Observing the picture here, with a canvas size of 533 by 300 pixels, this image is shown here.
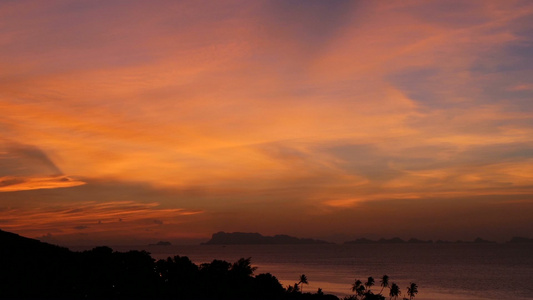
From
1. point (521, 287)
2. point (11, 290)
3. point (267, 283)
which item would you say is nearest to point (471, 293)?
point (521, 287)

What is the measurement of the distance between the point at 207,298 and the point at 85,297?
15.5m

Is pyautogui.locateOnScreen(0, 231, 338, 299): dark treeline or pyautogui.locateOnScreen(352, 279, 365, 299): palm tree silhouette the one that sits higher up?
pyautogui.locateOnScreen(0, 231, 338, 299): dark treeline

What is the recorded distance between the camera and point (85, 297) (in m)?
63.6

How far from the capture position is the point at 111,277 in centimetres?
6750

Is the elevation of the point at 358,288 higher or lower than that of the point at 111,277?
lower

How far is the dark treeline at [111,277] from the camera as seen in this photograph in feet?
200

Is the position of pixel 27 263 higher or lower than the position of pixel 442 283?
higher

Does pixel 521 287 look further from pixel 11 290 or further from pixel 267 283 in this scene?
pixel 11 290

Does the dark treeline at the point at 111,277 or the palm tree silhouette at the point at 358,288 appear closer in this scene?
the dark treeline at the point at 111,277

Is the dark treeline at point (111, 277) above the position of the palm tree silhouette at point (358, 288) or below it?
above

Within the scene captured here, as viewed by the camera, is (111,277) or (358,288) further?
(358,288)

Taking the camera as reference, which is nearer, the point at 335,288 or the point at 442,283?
the point at 335,288

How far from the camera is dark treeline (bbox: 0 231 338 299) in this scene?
6088 cm

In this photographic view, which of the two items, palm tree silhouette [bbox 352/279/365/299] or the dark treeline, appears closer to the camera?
the dark treeline
